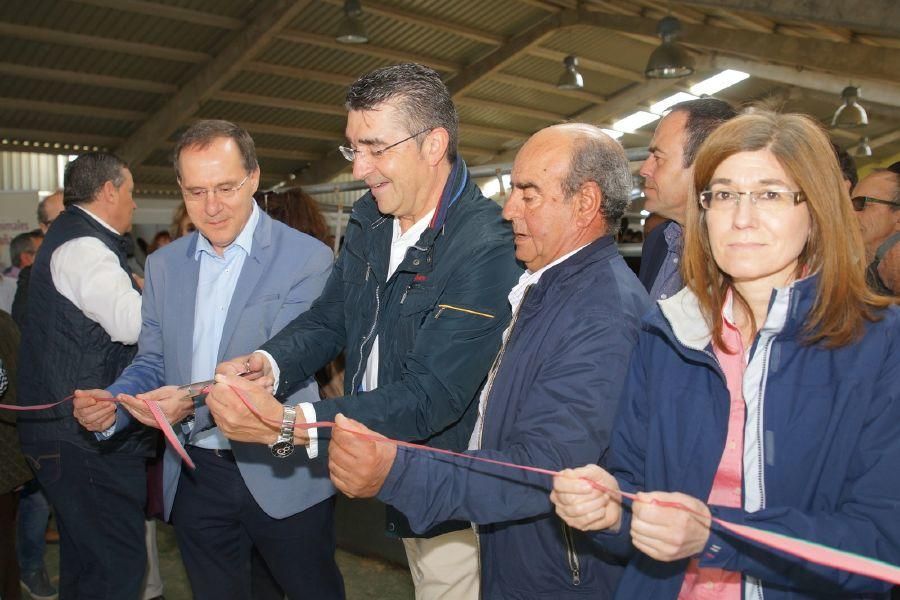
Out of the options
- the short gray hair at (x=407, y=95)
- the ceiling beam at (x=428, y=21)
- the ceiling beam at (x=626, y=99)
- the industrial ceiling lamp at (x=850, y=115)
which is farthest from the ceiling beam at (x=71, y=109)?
the short gray hair at (x=407, y=95)

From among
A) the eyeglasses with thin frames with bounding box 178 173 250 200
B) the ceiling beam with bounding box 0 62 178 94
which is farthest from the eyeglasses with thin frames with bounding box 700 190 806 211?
the ceiling beam with bounding box 0 62 178 94

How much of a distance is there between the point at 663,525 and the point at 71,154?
49.2 ft

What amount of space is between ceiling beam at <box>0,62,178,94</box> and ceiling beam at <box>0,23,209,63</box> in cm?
64

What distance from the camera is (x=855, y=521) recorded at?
135 centimetres

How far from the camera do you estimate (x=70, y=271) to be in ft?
10.0

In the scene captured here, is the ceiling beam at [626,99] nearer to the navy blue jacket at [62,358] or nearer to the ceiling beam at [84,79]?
the ceiling beam at [84,79]

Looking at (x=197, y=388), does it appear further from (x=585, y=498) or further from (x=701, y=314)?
(x=701, y=314)

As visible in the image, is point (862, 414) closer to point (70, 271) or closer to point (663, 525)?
point (663, 525)

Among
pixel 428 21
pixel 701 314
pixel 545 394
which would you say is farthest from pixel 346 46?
pixel 701 314

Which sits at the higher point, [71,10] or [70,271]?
[71,10]

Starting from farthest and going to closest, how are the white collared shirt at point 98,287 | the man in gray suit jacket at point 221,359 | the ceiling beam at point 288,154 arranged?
1. the ceiling beam at point 288,154
2. the white collared shirt at point 98,287
3. the man in gray suit jacket at point 221,359

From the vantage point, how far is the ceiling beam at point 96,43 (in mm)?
10523

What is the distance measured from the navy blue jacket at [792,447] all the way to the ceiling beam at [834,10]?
21.7ft

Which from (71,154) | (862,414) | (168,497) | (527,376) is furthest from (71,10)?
(862,414)
